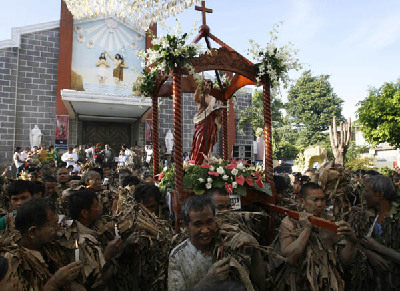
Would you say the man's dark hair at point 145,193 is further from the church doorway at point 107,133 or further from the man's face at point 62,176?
the church doorway at point 107,133

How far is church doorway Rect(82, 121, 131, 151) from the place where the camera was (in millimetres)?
19797

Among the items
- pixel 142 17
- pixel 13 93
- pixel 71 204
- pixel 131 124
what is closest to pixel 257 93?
pixel 131 124

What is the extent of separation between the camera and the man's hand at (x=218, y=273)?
2068mm

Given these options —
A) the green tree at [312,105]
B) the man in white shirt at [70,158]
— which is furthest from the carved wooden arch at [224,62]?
the green tree at [312,105]

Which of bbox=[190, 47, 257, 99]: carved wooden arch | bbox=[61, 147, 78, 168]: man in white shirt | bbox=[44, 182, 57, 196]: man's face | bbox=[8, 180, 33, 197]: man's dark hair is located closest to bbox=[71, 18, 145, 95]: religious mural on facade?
bbox=[61, 147, 78, 168]: man in white shirt

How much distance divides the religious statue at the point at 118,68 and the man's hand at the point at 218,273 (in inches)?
678

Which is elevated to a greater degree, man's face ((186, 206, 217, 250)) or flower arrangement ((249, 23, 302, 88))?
flower arrangement ((249, 23, 302, 88))

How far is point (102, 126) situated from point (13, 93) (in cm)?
530

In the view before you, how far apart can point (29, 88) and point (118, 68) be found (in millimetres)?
5017

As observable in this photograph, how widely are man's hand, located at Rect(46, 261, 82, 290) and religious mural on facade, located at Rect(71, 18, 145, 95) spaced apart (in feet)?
52.5

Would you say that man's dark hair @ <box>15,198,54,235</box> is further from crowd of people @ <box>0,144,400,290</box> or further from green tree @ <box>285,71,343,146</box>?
green tree @ <box>285,71,343,146</box>

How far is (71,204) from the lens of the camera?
10.0ft

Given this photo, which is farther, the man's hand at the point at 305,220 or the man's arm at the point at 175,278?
the man's hand at the point at 305,220

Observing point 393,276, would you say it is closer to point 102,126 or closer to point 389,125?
Answer: point 389,125
